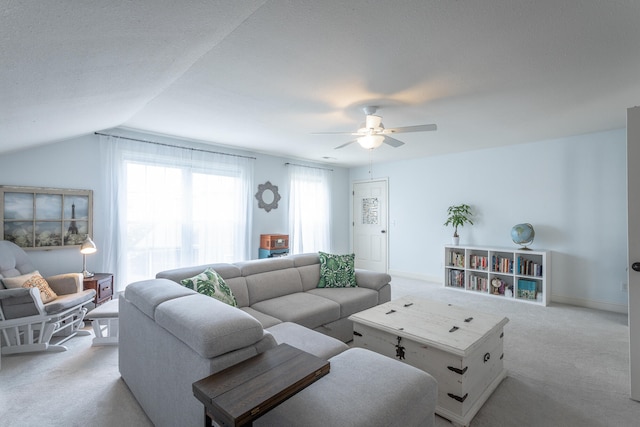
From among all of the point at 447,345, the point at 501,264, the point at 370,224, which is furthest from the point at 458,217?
the point at 447,345

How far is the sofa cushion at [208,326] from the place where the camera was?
1.27 meters


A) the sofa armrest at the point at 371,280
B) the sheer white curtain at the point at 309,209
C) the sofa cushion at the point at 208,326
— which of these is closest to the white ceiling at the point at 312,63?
the sofa cushion at the point at 208,326

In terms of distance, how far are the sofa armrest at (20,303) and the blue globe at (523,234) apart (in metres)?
5.60

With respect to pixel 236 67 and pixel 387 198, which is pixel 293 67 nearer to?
pixel 236 67

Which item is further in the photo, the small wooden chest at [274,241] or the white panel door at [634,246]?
the small wooden chest at [274,241]

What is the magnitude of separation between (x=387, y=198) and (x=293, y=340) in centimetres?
467

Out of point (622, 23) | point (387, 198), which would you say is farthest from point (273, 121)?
point (387, 198)

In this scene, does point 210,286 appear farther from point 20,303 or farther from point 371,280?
point 371,280

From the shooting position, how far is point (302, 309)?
263cm

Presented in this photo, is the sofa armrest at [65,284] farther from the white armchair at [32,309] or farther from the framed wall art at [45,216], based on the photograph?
the framed wall art at [45,216]

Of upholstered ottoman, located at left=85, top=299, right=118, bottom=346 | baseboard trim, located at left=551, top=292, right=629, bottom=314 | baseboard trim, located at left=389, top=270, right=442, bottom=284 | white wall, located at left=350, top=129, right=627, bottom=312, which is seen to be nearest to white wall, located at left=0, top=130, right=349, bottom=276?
upholstered ottoman, located at left=85, top=299, right=118, bottom=346

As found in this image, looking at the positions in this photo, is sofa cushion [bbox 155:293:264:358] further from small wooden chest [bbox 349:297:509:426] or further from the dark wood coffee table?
small wooden chest [bbox 349:297:509:426]

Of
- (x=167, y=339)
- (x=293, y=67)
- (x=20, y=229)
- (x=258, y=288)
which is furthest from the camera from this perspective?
(x=20, y=229)

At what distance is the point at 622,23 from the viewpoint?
166 cm
